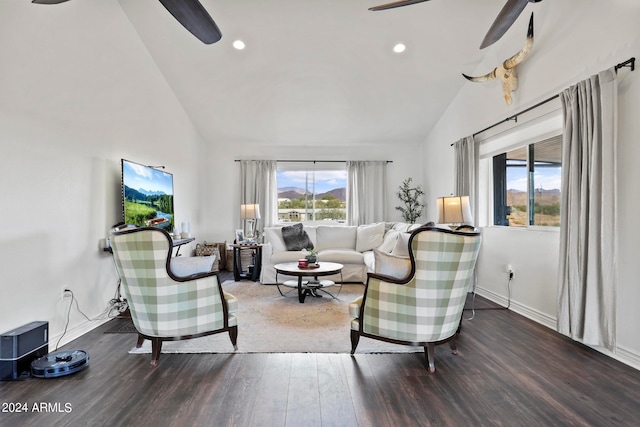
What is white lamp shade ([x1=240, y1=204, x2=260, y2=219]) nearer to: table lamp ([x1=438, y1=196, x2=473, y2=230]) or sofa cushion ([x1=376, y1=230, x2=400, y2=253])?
sofa cushion ([x1=376, y1=230, x2=400, y2=253])

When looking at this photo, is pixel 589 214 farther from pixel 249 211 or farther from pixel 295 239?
pixel 249 211

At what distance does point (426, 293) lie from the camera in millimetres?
2291

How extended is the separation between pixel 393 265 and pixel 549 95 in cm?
240

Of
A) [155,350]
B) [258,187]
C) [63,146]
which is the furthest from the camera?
[258,187]

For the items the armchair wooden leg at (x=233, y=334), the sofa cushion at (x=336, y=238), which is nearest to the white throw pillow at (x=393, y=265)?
the armchair wooden leg at (x=233, y=334)

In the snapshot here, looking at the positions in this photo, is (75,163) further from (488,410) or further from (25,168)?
(488,410)

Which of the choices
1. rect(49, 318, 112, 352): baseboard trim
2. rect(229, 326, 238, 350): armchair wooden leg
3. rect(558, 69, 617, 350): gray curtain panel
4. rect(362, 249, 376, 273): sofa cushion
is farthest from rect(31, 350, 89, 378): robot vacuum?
rect(558, 69, 617, 350): gray curtain panel

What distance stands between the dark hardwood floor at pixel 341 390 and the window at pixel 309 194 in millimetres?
4751

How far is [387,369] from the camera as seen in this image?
235 centimetres

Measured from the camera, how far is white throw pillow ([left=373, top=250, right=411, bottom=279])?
2354 millimetres

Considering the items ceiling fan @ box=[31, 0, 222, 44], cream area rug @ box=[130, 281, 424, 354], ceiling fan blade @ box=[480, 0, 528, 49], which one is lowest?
cream area rug @ box=[130, 281, 424, 354]

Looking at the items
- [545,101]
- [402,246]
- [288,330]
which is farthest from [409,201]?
[288,330]

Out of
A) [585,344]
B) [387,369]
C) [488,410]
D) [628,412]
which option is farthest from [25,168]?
[585,344]

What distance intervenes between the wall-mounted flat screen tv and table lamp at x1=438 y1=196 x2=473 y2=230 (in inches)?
136
